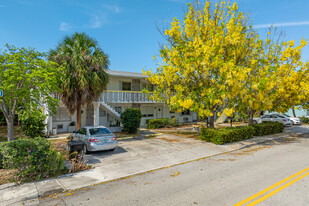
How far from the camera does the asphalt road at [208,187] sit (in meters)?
5.32

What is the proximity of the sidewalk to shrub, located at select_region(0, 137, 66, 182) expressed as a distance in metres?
0.41

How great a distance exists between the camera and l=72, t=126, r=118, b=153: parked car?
33.0 feet

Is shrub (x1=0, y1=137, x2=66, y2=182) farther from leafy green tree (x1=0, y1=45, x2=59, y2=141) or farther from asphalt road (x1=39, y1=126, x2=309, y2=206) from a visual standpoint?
leafy green tree (x1=0, y1=45, x2=59, y2=141)

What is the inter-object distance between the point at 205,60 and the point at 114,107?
13.1m

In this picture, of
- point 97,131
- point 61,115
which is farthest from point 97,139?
point 61,115

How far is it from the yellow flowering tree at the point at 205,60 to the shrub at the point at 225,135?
1.32 metres

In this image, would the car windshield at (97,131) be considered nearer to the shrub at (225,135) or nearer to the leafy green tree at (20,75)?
the leafy green tree at (20,75)

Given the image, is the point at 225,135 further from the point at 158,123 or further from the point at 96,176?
the point at 158,123

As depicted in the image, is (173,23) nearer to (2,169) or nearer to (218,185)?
(218,185)

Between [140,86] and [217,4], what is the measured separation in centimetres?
1312

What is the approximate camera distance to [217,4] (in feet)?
46.9

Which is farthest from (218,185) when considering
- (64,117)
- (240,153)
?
(64,117)

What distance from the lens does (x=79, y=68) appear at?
43.9 feet

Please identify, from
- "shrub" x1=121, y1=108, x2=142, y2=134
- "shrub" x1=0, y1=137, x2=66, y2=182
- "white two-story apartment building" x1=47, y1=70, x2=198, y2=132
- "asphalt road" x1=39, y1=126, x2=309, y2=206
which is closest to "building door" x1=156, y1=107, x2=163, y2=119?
"white two-story apartment building" x1=47, y1=70, x2=198, y2=132
